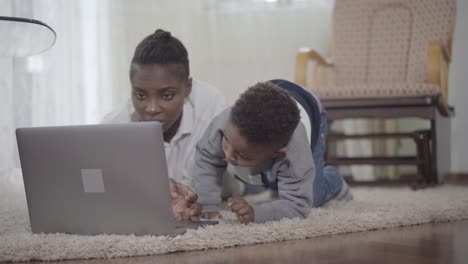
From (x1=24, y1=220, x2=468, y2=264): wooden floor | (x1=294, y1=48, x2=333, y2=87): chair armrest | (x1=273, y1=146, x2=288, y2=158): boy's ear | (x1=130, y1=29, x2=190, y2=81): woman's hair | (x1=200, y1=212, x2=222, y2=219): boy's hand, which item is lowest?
(x1=200, y1=212, x2=222, y2=219): boy's hand

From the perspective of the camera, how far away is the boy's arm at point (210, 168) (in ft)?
4.55

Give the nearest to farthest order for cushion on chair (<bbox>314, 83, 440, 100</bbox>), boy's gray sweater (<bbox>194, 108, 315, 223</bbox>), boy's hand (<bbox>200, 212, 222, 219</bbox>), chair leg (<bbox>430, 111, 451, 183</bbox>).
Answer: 1. boy's gray sweater (<bbox>194, 108, 315, 223</bbox>)
2. boy's hand (<bbox>200, 212, 222, 219</bbox>)
3. cushion on chair (<bbox>314, 83, 440, 100</bbox>)
4. chair leg (<bbox>430, 111, 451, 183</bbox>)

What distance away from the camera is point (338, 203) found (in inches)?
67.3

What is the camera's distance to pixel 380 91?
2.33 m

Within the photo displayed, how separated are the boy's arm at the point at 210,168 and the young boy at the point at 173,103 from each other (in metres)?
0.06

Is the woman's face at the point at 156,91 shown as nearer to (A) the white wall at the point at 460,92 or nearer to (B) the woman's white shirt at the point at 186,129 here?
(B) the woman's white shirt at the point at 186,129

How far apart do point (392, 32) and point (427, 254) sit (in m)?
1.98

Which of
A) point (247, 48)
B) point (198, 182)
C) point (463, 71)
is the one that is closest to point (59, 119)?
point (198, 182)

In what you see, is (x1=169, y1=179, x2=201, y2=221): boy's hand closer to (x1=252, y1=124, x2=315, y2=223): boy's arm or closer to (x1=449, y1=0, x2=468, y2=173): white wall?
(x1=252, y1=124, x2=315, y2=223): boy's arm

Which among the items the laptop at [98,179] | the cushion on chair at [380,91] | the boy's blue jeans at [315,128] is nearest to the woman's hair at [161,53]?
the boy's blue jeans at [315,128]

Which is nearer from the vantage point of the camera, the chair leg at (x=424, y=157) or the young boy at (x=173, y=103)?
the young boy at (x=173, y=103)

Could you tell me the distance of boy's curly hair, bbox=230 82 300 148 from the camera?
1.16 m

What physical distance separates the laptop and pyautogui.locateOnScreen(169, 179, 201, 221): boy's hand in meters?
0.15

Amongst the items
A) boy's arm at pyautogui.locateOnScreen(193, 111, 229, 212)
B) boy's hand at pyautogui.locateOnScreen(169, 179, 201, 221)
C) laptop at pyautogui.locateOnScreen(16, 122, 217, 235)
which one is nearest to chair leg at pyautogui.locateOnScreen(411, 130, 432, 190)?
boy's arm at pyautogui.locateOnScreen(193, 111, 229, 212)
